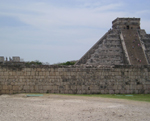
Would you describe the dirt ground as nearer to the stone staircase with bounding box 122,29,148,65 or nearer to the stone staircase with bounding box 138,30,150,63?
the stone staircase with bounding box 122,29,148,65

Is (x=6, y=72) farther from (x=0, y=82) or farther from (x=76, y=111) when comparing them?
(x=76, y=111)

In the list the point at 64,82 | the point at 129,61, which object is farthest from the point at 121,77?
the point at 129,61

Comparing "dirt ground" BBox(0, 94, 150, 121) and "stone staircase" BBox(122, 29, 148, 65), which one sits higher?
"stone staircase" BBox(122, 29, 148, 65)

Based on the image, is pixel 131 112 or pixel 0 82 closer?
pixel 131 112

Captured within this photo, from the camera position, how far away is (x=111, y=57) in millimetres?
42375

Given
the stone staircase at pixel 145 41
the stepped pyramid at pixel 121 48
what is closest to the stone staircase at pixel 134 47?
the stepped pyramid at pixel 121 48

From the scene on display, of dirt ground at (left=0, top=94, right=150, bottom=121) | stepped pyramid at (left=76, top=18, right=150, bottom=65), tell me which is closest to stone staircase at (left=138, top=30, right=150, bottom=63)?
stepped pyramid at (left=76, top=18, right=150, bottom=65)

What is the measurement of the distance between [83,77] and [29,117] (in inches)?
339

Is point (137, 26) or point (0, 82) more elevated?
point (137, 26)

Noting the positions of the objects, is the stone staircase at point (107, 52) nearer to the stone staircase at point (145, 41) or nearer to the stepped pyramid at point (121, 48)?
the stepped pyramid at point (121, 48)

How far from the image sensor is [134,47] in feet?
148

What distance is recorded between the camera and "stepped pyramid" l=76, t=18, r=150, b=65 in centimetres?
4125

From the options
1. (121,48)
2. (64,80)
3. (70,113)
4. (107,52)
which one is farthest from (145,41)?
(70,113)

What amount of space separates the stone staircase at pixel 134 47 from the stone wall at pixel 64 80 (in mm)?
23091
